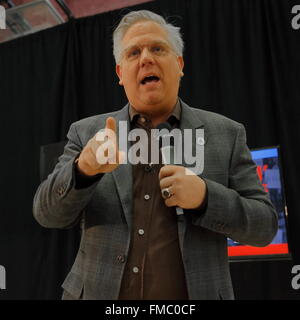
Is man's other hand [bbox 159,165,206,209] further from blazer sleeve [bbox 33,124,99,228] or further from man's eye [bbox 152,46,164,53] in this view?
man's eye [bbox 152,46,164,53]

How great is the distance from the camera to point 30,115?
411 centimetres

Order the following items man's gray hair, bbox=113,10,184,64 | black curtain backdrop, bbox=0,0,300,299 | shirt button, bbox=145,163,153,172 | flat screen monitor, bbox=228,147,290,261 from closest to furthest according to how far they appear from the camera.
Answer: shirt button, bbox=145,163,153,172 → man's gray hair, bbox=113,10,184,64 → flat screen monitor, bbox=228,147,290,261 → black curtain backdrop, bbox=0,0,300,299

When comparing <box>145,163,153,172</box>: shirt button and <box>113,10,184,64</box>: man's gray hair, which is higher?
<box>113,10,184,64</box>: man's gray hair

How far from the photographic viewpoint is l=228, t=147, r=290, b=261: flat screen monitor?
2.66m

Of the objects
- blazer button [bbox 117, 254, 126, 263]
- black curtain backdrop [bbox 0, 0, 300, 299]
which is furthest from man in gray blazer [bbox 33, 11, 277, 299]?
black curtain backdrop [bbox 0, 0, 300, 299]

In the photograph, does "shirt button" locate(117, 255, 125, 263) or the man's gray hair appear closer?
"shirt button" locate(117, 255, 125, 263)


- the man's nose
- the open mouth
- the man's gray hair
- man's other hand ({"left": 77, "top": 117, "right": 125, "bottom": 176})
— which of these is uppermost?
the man's gray hair

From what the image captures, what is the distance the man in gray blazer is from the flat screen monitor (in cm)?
170

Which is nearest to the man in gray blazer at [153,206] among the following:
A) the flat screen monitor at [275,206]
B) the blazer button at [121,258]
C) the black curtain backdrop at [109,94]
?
the blazer button at [121,258]

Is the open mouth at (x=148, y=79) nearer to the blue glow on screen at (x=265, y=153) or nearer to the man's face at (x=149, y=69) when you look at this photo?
the man's face at (x=149, y=69)

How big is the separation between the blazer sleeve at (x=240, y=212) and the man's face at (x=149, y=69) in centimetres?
28

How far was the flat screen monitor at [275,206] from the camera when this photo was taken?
266 centimetres

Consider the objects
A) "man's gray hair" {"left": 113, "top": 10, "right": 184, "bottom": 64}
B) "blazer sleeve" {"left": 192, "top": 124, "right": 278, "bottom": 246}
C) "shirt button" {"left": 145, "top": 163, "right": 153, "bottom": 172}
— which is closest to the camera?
"blazer sleeve" {"left": 192, "top": 124, "right": 278, "bottom": 246}
